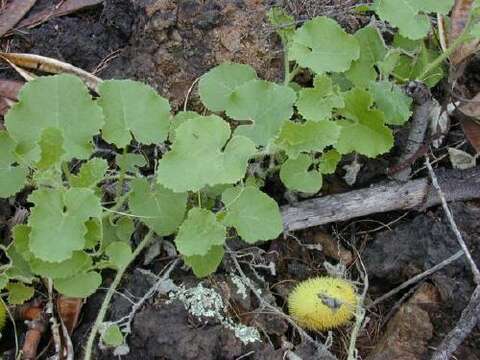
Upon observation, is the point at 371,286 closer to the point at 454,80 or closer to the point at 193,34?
the point at 454,80

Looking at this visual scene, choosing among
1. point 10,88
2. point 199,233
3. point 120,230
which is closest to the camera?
point 199,233

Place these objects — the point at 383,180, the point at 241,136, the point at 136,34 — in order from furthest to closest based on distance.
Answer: the point at 136,34 → the point at 383,180 → the point at 241,136

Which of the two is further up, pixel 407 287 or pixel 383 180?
pixel 383 180

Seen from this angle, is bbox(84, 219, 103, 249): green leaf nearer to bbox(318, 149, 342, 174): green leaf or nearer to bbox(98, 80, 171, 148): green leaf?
bbox(98, 80, 171, 148): green leaf

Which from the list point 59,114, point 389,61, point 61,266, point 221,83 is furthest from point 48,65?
point 389,61

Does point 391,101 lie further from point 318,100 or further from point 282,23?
point 282,23

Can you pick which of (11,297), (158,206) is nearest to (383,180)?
(158,206)
